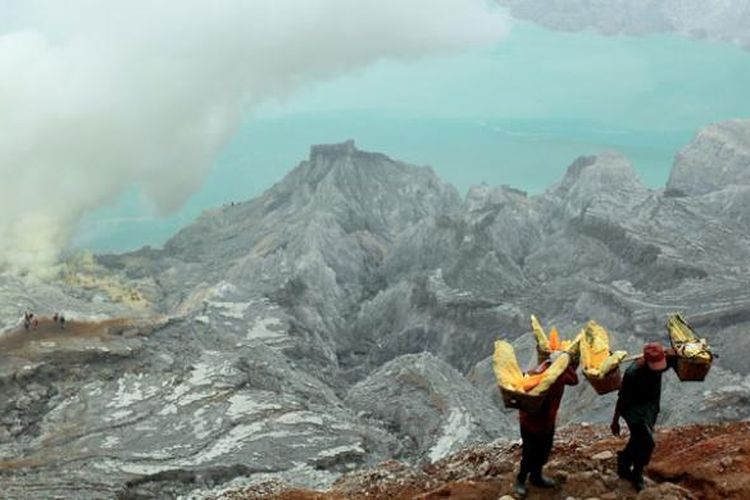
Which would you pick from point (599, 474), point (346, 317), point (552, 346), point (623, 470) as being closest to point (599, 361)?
point (552, 346)

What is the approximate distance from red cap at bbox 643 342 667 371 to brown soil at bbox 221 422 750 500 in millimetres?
2641

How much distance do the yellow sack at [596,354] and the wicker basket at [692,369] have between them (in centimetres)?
96

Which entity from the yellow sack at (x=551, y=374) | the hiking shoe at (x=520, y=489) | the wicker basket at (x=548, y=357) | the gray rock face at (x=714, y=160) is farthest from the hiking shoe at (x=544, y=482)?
the gray rock face at (x=714, y=160)

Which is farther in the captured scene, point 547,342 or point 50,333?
point 50,333

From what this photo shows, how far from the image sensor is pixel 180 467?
46156mm

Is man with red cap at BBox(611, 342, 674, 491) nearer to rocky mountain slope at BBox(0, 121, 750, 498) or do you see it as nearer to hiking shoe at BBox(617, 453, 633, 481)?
hiking shoe at BBox(617, 453, 633, 481)

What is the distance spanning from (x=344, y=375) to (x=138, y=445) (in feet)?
154

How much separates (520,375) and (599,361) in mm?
1401

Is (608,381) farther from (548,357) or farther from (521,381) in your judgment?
(521,381)

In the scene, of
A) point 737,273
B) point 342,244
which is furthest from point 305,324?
point 737,273

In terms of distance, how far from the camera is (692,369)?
15133 mm

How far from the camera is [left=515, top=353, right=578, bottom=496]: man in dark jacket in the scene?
1533cm

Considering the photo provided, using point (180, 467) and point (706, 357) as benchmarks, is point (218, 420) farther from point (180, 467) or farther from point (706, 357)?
point (706, 357)

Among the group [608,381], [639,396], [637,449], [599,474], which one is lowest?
[599,474]
